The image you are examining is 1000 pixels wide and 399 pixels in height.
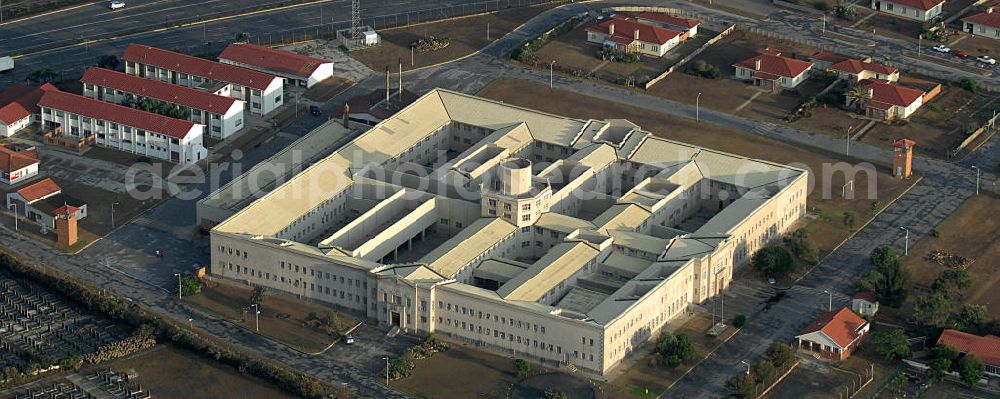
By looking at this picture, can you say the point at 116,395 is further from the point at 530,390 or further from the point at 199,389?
the point at 530,390

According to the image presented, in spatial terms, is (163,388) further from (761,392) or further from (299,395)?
(761,392)

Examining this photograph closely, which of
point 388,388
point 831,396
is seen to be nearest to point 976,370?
point 831,396

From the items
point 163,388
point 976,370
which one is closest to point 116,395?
point 163,388

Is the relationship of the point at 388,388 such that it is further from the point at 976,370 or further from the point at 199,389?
the point at 976,370

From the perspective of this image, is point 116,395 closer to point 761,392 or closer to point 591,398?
point 591,398

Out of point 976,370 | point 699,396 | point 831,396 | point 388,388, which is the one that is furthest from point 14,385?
point 976,370

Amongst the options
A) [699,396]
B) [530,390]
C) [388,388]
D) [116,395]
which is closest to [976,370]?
[699,396]
